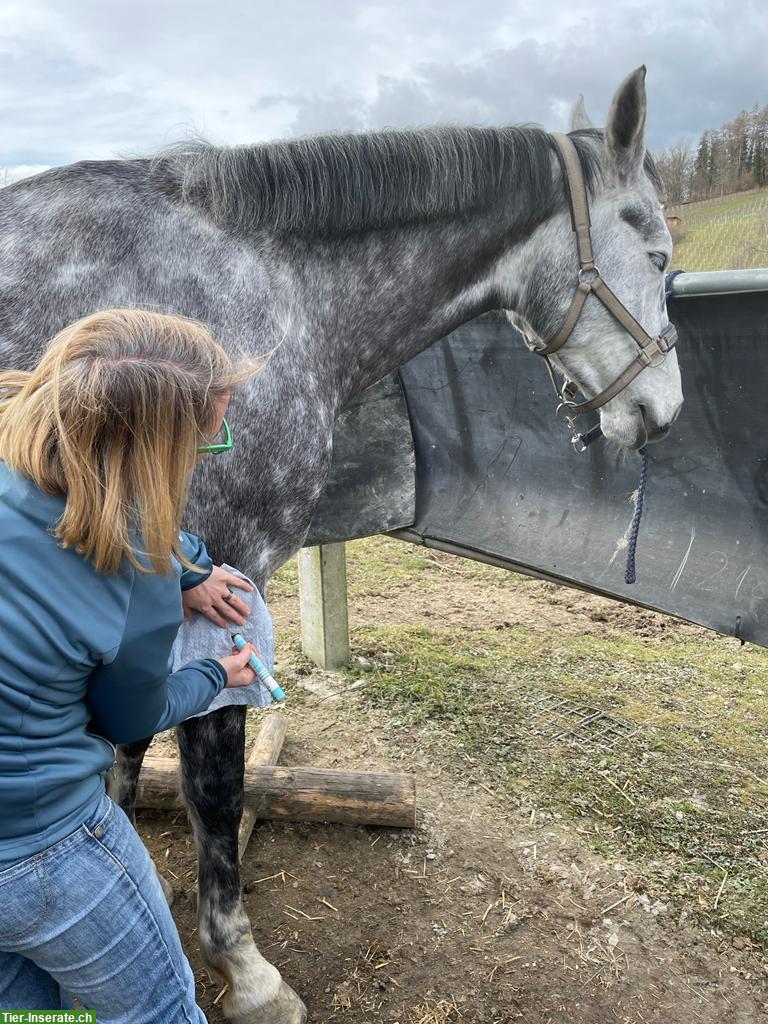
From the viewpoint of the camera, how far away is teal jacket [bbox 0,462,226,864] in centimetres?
106

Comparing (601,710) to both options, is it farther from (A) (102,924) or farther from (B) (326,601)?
(A) (102,924)

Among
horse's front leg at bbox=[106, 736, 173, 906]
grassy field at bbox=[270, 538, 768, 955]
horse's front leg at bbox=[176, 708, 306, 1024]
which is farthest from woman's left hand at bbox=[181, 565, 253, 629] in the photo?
grassy field at bbox=[270, 538, 768, 955]

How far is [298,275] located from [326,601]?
2077 millimetres

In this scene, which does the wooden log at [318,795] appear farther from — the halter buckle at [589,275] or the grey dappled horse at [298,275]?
the halter buckle at [589,275]

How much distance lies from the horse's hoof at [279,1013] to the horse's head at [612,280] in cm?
196

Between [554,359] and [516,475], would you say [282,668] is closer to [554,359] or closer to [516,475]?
[516,475]

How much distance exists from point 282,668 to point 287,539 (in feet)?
6.73

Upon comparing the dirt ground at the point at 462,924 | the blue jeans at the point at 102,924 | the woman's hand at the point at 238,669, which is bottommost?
the dirt ground at the point at 462,924

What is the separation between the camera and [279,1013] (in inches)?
80.7

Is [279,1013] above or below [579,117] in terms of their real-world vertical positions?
below

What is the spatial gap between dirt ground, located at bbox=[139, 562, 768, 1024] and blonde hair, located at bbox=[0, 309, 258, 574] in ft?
5.58

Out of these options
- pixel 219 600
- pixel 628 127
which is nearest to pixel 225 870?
pixel 219 600

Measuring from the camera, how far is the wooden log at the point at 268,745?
279 centimetres

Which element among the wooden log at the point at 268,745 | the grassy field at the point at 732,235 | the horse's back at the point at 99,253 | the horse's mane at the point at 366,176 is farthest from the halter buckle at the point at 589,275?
the grassy field at the point at 732,235
